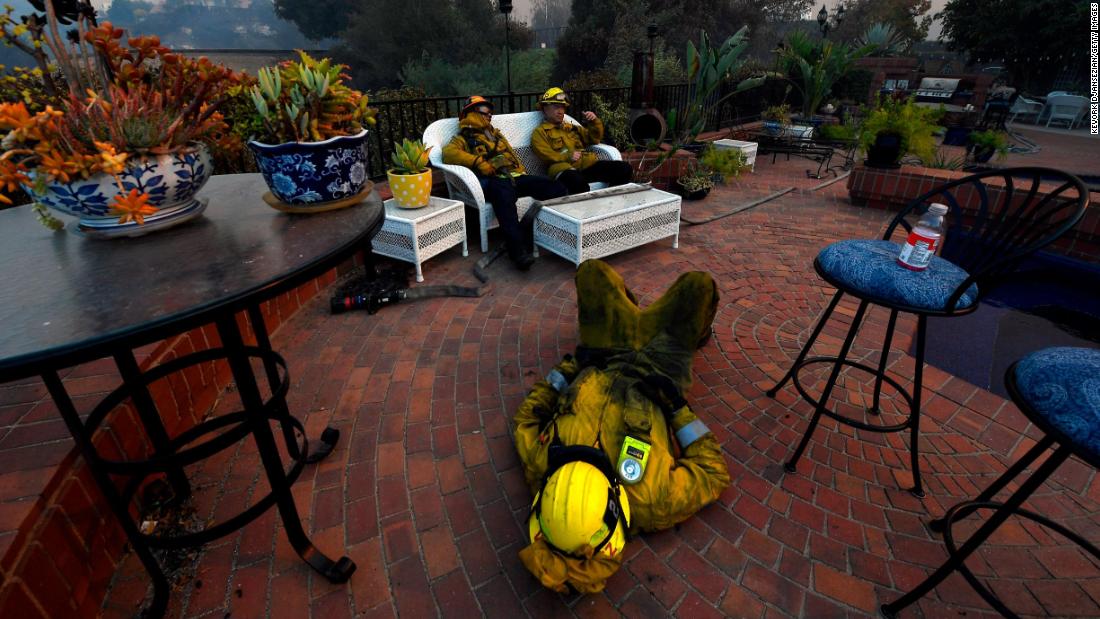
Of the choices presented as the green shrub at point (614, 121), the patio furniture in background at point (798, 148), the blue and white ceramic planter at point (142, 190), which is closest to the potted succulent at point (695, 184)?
the green shrub at point (614, 121)

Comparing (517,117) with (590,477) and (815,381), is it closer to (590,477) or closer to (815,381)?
(815,381)

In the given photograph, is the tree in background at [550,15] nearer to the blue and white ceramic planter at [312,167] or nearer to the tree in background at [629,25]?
the tree in background at [629,25]

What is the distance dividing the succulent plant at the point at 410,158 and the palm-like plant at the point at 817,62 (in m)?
9.35

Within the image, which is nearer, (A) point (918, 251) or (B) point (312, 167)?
(B) point (312, 167)

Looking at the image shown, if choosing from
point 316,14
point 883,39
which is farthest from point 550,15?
point 883,39

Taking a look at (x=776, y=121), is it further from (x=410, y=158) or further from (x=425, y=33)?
(x=425, y=33)

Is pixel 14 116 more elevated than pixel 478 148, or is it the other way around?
pixel 14 116

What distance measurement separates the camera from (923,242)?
175cm

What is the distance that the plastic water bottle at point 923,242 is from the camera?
1731 mm

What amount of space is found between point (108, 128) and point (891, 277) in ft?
8.32

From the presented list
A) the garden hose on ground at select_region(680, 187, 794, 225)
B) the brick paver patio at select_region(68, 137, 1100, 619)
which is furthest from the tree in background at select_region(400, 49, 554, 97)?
the brick paver patio at select_region(68, 137, 1100, 619)

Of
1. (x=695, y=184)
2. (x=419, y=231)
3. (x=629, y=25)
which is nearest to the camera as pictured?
(x=419, y=231)

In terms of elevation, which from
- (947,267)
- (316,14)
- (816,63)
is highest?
(316,14)

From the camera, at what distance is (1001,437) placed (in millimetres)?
2428
